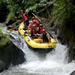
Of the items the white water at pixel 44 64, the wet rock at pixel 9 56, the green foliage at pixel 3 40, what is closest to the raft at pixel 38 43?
the white water at pixel 44 64

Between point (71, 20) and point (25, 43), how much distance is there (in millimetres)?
4117

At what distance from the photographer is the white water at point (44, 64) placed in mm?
11750

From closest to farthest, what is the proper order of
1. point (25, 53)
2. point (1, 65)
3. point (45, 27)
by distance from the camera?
point (1, 65), point (25, 53), point (45, 27)

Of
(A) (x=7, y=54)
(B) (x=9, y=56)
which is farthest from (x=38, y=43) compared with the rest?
(A) (x=7, y=54)

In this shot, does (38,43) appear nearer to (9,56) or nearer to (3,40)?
(9,56)

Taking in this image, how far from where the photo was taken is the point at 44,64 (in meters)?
13.1

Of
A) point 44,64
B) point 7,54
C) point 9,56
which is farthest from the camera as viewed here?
point 44,64

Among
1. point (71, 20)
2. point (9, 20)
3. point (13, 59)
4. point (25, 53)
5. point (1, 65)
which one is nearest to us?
point (71, 20)

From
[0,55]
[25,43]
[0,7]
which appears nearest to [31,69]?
[0,55]

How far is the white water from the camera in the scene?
463 inches

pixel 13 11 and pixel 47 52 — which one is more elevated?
pixel 13 11

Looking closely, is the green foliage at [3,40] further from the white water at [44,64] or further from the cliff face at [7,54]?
the white water at [44,64]

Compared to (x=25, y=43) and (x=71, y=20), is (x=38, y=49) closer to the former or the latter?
(x=25, y=43)

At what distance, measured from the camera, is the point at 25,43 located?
575 inches
